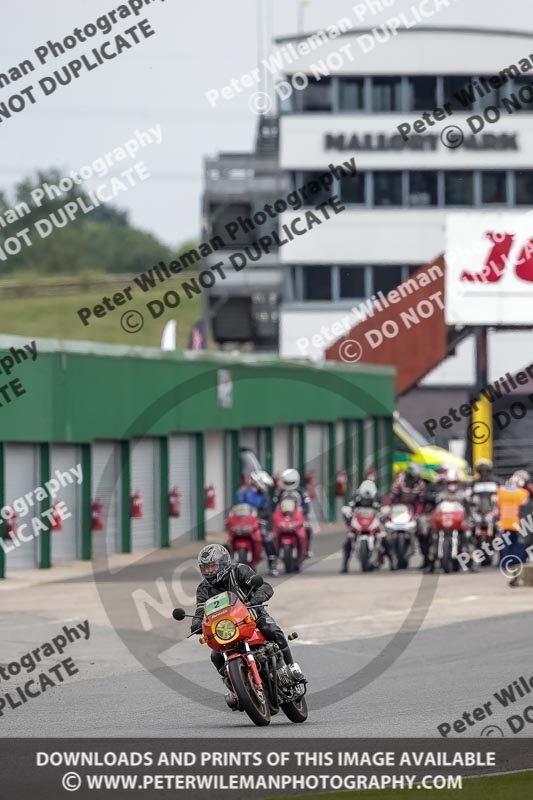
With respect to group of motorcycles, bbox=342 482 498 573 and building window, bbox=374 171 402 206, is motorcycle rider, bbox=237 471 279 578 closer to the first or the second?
group of motorcycles, bbox=342 482 498 573

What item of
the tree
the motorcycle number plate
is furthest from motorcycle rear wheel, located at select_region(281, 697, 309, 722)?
the tree

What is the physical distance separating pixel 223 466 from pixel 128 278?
3187 inches

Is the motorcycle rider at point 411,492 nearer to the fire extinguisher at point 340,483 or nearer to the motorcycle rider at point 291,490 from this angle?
the motorcycle rider at point 291,490

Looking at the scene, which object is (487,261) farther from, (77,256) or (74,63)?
(77,256)

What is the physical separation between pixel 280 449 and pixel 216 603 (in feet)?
94.8

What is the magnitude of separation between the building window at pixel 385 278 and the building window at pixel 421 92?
6.93 meters

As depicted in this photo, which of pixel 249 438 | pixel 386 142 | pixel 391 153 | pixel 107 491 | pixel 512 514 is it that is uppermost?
pixel 386 142

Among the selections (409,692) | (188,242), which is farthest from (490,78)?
(188,242)

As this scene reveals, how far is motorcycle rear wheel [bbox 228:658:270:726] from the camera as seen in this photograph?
12.2 meters

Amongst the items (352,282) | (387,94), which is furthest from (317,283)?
(387,94)

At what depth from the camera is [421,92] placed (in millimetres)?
71562

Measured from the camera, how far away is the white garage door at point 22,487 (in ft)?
89.2

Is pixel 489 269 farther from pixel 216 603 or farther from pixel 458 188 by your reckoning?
pixel 458 188

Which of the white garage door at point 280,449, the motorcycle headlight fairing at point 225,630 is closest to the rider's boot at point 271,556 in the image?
the white garage door at point 280,449
